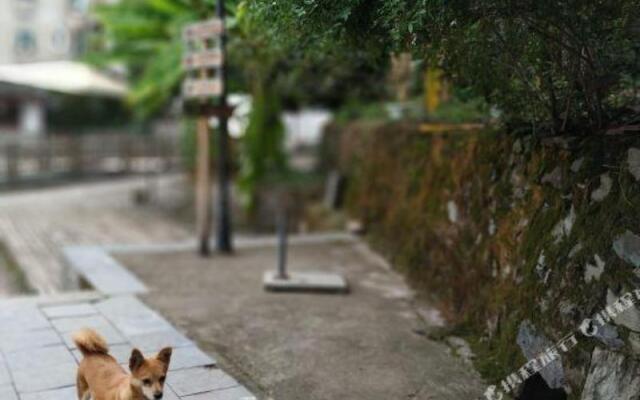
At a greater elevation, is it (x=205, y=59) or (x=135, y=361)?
(x=205, y=59)

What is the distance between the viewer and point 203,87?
29.2ft

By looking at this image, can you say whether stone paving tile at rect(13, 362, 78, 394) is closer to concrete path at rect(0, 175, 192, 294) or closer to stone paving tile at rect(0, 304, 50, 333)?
stone paving tile at rect(0, 304, 50, 333)

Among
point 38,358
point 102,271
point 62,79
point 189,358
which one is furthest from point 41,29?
point 189,358

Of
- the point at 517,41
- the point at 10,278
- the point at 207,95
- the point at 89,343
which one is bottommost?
the point at 10,278

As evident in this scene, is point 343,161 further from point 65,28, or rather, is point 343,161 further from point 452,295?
point 65,28

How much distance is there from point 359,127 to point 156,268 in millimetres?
4705

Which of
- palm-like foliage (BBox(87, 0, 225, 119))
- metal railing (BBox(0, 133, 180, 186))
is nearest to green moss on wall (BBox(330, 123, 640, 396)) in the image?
palm-like foliage (BBox(87, 0, 225, 119))

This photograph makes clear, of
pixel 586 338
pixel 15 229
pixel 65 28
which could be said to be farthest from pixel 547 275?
pixel 65 28

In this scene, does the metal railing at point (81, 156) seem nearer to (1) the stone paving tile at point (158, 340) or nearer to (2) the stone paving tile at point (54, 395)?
(1) the stone paving tile at point (158, 340)

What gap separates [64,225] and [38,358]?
924 cm

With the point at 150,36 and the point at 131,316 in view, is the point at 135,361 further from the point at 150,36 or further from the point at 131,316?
the point at 150,36

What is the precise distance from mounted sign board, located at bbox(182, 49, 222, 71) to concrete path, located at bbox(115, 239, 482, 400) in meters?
2.66

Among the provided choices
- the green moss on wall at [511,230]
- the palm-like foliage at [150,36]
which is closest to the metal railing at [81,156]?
the palm-like foliage at [150,36]

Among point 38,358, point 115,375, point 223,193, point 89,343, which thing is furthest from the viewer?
point 223,193
